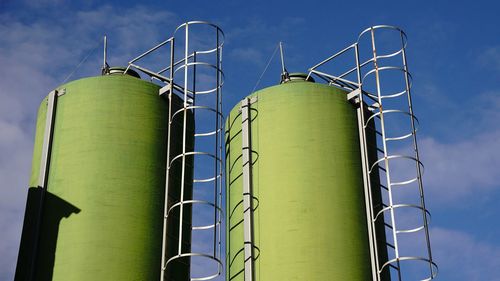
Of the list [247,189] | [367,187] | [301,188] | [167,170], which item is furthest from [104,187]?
[367,187]

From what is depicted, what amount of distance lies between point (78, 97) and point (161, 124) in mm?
3022

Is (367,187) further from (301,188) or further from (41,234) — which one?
(41,234)

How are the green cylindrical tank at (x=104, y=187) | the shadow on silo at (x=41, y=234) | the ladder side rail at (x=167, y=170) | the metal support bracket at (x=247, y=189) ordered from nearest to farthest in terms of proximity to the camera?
the green cylindrical tank at (x=104, y=187) → the shadow on silo at (x=41, y=234) → the ladder side rail at (x=167, y=170) → the metal support bracket at (x=247, y=189)

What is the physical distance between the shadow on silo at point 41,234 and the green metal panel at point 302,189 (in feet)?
19.3

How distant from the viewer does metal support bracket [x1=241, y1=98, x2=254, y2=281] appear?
82.7 ft

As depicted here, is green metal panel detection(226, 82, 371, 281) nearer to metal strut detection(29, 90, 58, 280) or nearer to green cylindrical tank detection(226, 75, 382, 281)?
green cylindrical tank detection(226, 75, 382, 281)

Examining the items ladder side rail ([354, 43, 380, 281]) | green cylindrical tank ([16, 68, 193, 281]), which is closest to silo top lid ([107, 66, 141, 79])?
green cylindrical tank ([16, 68, 193, 281])

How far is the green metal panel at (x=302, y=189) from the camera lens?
24672 millimetres

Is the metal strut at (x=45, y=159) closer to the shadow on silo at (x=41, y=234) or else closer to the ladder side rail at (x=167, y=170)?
the shadow on silo at (x=41, y=234)

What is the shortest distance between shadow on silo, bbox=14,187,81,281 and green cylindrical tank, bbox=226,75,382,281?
19.2ft

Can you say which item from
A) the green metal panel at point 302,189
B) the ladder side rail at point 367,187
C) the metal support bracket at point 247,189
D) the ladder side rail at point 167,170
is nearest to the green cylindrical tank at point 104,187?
the ladder side rail at point 167,170

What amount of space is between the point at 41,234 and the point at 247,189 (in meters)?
6.88

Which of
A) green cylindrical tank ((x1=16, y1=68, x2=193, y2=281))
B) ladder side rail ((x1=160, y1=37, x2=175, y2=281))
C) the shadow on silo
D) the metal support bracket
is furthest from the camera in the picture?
the metal support bracket

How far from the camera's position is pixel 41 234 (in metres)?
25.2
